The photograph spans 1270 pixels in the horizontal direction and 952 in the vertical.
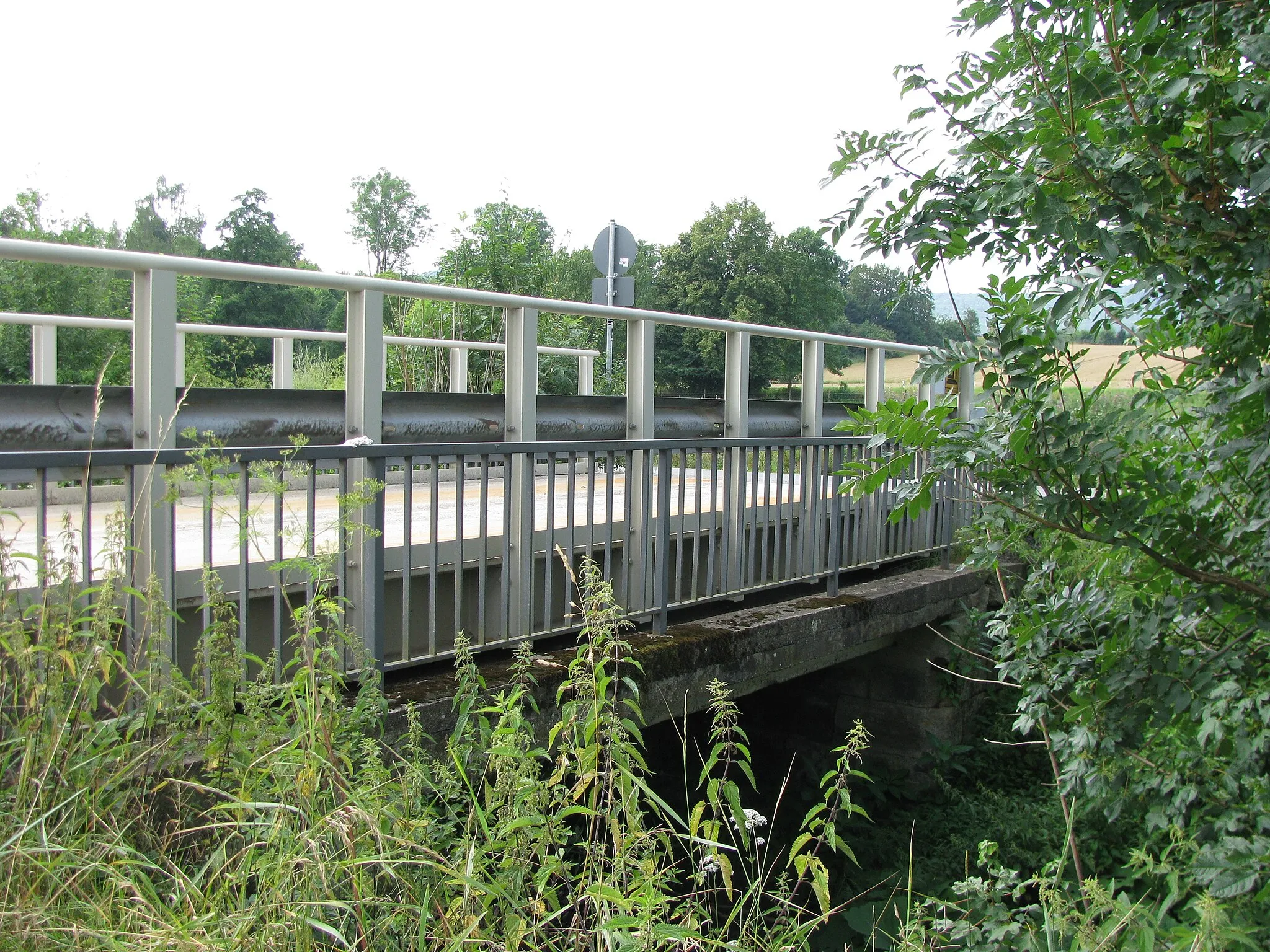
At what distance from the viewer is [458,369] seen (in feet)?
32.0

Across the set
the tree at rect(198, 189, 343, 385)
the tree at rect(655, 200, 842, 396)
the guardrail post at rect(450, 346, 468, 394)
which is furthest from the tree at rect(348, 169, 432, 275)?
the guardrail post at rect(450, 346, 468, 394)

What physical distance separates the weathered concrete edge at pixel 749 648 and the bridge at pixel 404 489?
0.16 metres

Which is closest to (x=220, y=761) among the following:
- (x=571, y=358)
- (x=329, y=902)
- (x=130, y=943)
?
(x=130, y=943)

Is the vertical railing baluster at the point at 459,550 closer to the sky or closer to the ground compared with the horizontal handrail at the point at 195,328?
closer to the ground

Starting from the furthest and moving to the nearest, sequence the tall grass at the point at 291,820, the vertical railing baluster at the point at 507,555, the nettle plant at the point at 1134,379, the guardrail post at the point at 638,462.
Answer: the guardrail post at the point at 638,462, the vertical railing baluster at the point at 507,555, the nettle plant at the point at 1134,379, the tall grass at the point at 291,820

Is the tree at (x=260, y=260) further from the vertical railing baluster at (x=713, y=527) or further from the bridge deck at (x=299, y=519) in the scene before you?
the vertical railing baluster at (x=713, y=527)

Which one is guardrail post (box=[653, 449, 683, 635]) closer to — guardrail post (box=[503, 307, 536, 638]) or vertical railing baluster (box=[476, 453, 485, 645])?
guardrail post (box=[503, 307, 536, 638])

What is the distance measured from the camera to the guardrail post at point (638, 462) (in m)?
5.10

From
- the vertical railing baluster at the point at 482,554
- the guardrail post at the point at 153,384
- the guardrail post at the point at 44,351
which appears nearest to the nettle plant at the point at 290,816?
the guardrail post at the point at 153,384

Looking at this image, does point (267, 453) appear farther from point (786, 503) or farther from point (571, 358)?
point (571, 358)

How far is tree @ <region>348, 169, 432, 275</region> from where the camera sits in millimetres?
83625

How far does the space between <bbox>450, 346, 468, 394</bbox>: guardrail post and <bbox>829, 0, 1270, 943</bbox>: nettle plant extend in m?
6.97

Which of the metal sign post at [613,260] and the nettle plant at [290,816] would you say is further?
the metal sign post at [613,260]

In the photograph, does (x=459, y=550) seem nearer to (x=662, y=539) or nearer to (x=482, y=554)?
(x=482, y=554)
